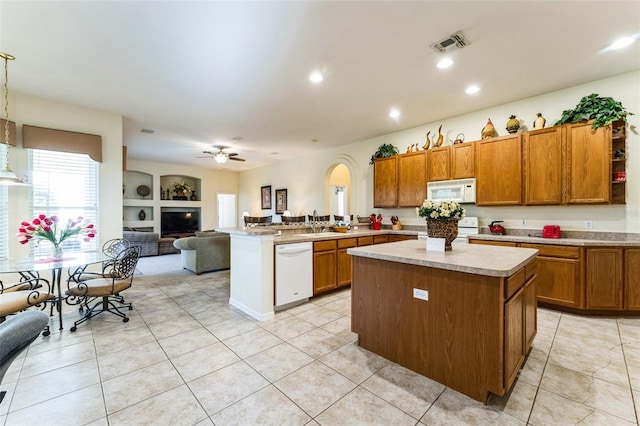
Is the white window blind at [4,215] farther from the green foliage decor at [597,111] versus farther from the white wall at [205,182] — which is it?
the green foliage decor at [597,111]

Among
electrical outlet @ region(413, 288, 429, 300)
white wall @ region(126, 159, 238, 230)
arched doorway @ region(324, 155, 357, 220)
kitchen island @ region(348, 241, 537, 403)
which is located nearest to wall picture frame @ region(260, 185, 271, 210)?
white wall @ region(126, 159, 238, 230)

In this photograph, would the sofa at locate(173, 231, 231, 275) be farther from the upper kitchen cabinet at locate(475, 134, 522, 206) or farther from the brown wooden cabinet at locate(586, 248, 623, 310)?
the brown wooden cabinet at locate(586, 248, 623, 310)

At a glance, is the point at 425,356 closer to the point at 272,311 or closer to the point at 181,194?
the point at 272,311

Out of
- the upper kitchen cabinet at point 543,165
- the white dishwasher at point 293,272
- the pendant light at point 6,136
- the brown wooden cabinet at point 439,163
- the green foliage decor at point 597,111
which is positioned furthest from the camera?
the brown wooden cabinet at point 439,163

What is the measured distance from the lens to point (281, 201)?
8.76m

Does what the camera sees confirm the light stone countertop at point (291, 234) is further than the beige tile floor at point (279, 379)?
Yes

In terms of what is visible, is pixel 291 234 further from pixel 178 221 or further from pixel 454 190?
pixel 178 221

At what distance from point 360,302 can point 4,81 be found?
5.16 metres

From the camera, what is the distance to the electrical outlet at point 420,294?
80.7 inches

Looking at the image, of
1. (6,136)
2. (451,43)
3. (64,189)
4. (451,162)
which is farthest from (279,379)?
(6,136)

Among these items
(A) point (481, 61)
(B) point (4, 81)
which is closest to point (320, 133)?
(A) point (481, 61)

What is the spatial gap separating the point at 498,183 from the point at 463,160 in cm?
64

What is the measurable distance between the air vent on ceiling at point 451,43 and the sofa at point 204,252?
16.5ft

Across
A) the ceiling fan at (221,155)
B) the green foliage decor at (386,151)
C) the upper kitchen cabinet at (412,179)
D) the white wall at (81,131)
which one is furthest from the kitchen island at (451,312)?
the ceiling fan at (221,155)
